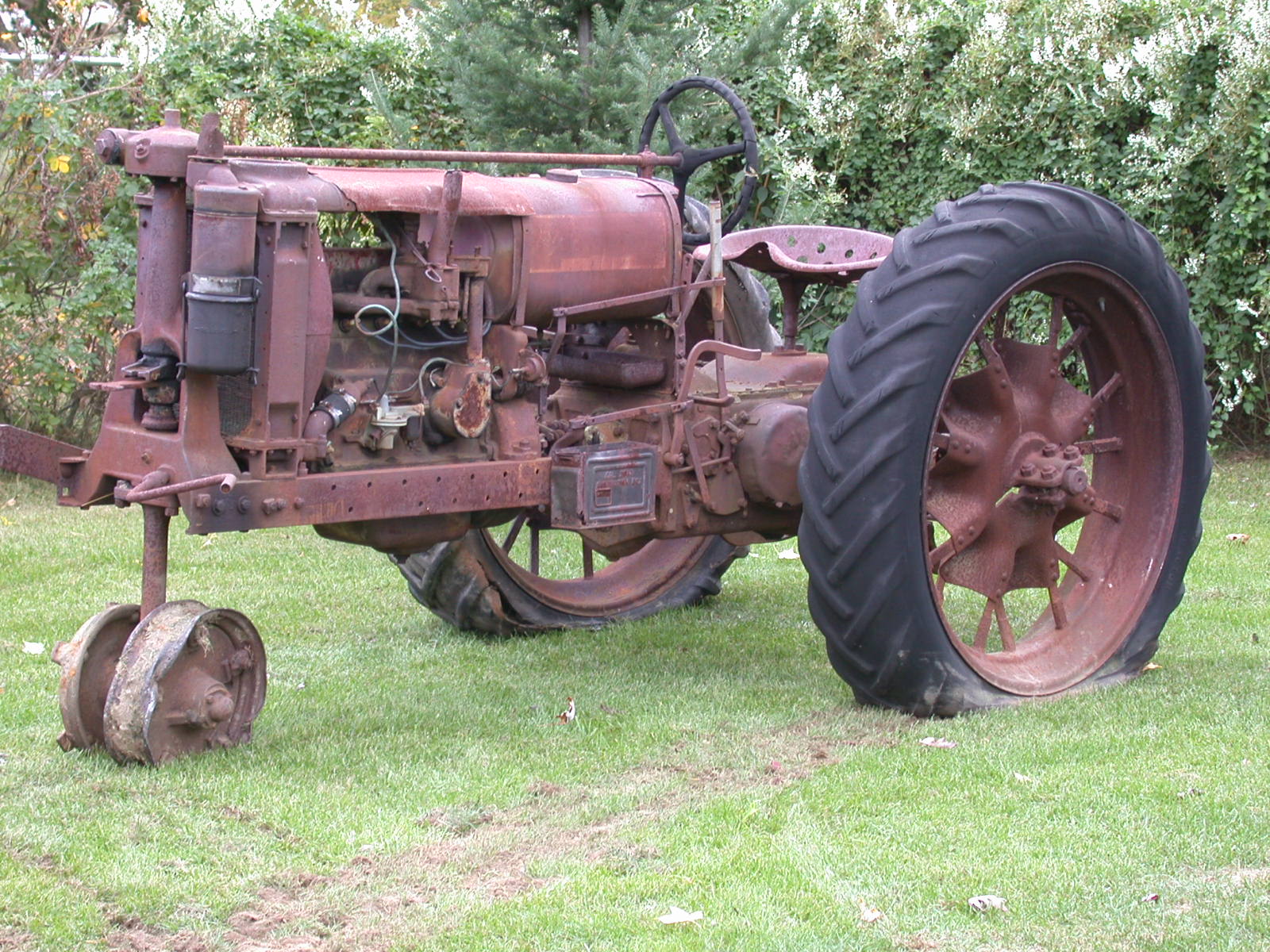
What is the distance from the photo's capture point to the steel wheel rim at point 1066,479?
489cm

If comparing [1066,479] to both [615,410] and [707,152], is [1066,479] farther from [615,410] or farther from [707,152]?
[707,152]

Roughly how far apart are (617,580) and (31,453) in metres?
2.60

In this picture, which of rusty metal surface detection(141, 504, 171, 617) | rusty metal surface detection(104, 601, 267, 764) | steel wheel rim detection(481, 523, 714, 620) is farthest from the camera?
steel wheel rim detection(481, 523, 714, 620)

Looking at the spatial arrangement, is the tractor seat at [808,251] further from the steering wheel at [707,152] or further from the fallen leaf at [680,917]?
the fallen leaf at [680,917]

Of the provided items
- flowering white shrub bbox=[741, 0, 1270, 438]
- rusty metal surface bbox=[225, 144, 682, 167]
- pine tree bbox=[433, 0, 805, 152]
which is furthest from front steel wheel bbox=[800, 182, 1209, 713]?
flowering white shrub bbox=[741, 0, 1270, 438]

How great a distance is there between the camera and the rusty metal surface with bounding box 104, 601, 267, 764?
13.0 feet

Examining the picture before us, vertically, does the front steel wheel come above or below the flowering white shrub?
below

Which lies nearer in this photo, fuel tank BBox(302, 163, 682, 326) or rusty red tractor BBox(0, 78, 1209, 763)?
rusty red tractor BBox(0, 78, 1209, 763)

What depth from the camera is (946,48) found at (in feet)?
32.7

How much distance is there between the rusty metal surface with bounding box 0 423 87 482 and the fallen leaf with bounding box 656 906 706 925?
204 centimetres

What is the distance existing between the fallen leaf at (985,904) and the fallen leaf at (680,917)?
55 centimetres

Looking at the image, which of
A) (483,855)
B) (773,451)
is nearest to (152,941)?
(483,855)

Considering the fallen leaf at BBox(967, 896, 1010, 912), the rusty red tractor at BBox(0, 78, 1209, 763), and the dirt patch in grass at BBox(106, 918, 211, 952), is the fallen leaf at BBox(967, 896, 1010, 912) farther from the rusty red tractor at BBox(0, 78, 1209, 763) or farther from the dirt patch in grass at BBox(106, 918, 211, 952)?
the dirt patch in grass at BBox(106, 918, 211, 952)

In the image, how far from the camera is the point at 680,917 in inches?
127
